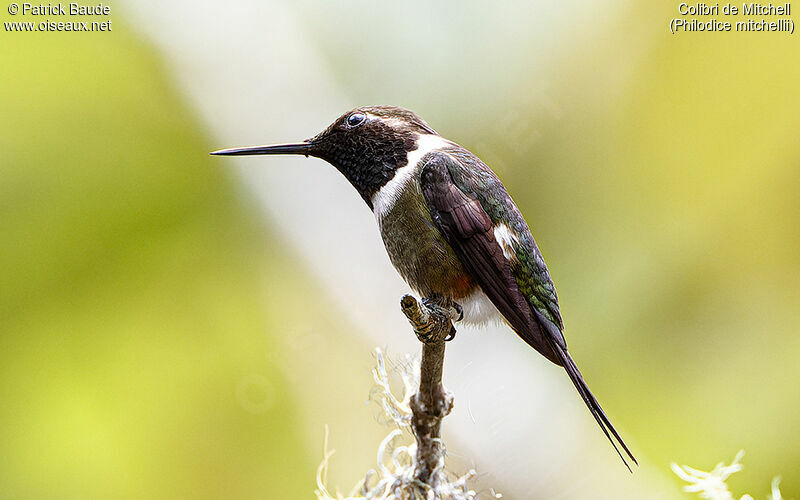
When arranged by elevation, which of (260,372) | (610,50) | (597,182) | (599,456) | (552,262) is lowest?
(599,456)

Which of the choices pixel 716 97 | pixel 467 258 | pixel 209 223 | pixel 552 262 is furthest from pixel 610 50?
pixel 467 258

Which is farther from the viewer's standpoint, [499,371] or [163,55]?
[163,55]

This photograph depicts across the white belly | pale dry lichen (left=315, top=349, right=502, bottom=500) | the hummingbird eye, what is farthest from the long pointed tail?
the hummingbird eye

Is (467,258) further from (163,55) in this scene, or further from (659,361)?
(163,55)

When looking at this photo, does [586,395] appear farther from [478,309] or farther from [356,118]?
[356,118]

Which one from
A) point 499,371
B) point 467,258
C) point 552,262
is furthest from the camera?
point 552,262

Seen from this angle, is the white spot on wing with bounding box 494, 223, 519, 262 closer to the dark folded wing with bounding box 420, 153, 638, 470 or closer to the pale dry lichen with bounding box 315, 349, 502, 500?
the dark folded wing with bounding box 420, 153, 638, 470

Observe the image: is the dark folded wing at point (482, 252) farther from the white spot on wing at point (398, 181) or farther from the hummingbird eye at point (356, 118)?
the hummingbird eye at point (356, 118)
